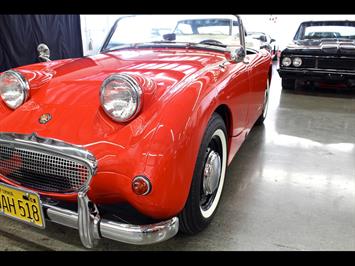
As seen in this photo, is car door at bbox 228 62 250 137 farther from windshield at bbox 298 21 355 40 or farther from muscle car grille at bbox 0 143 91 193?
windshield at bbox 298 21 355 40

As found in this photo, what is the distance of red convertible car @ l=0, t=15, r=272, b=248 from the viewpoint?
4.46 feet

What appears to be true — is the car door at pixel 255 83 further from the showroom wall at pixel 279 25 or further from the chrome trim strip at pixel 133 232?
the showroom wall at pixel 279 25

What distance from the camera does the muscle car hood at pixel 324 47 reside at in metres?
5.33

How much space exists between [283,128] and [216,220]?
222 centimetres

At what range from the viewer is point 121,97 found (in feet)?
4.91

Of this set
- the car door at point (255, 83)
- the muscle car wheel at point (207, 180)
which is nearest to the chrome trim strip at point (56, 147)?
the muscle car wheel at point (207, 180)

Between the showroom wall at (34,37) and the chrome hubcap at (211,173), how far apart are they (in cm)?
542

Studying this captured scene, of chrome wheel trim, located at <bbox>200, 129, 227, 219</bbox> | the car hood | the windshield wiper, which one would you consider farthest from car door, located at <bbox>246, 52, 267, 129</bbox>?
chrome wheel trim, located at <bbox>200, 129, 227, 219</bbox>

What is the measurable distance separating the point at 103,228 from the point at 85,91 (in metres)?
0.74

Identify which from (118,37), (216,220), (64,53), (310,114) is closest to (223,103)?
(216,220)

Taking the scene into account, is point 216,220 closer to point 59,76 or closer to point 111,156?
point 111,156

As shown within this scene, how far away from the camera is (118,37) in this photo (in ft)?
9.25

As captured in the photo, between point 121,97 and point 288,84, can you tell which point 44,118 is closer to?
point 121,97

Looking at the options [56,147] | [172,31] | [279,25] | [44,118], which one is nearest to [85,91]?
[44,118]
